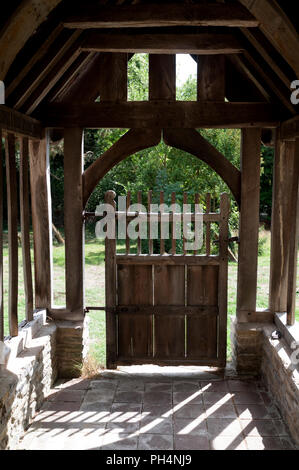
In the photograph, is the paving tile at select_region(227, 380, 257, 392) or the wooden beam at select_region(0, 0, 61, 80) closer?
the wooden beam at select_region(0, 0, 61, 80)

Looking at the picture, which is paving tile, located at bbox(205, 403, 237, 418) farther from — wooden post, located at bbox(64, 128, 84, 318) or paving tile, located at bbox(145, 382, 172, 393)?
wooden post, located at bbox(64, 128, 84, 318)

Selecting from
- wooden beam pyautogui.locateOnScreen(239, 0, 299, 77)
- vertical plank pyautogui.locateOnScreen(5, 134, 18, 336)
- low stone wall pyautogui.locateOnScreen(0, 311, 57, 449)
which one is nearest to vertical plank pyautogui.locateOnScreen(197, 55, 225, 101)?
wooden beam pyautogui.locateOnScreen(239, 0, 299, 77)

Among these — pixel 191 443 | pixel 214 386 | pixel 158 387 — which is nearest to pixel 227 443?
pixel 191 443

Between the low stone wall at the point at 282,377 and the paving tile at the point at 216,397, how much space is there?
1.46 feet

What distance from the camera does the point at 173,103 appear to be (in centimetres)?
489

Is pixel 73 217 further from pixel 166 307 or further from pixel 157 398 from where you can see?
pixel 157 398

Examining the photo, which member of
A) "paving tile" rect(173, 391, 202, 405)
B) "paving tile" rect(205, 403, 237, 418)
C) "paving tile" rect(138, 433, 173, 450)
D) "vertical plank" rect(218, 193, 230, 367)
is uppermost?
"vertical plank" rect(218, 193, 230, 367)

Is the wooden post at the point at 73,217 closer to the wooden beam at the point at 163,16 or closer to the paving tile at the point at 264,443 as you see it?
the wooden beam at the point at 163,16

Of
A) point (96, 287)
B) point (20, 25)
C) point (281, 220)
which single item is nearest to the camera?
point (20, 25)

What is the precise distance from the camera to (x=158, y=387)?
4906 mm

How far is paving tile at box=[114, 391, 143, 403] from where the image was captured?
4590mm

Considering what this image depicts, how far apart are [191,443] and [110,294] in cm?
197

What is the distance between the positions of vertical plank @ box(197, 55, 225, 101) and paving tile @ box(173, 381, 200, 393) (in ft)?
10.0

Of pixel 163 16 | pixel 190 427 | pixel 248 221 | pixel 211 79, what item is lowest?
pixel 190 427
